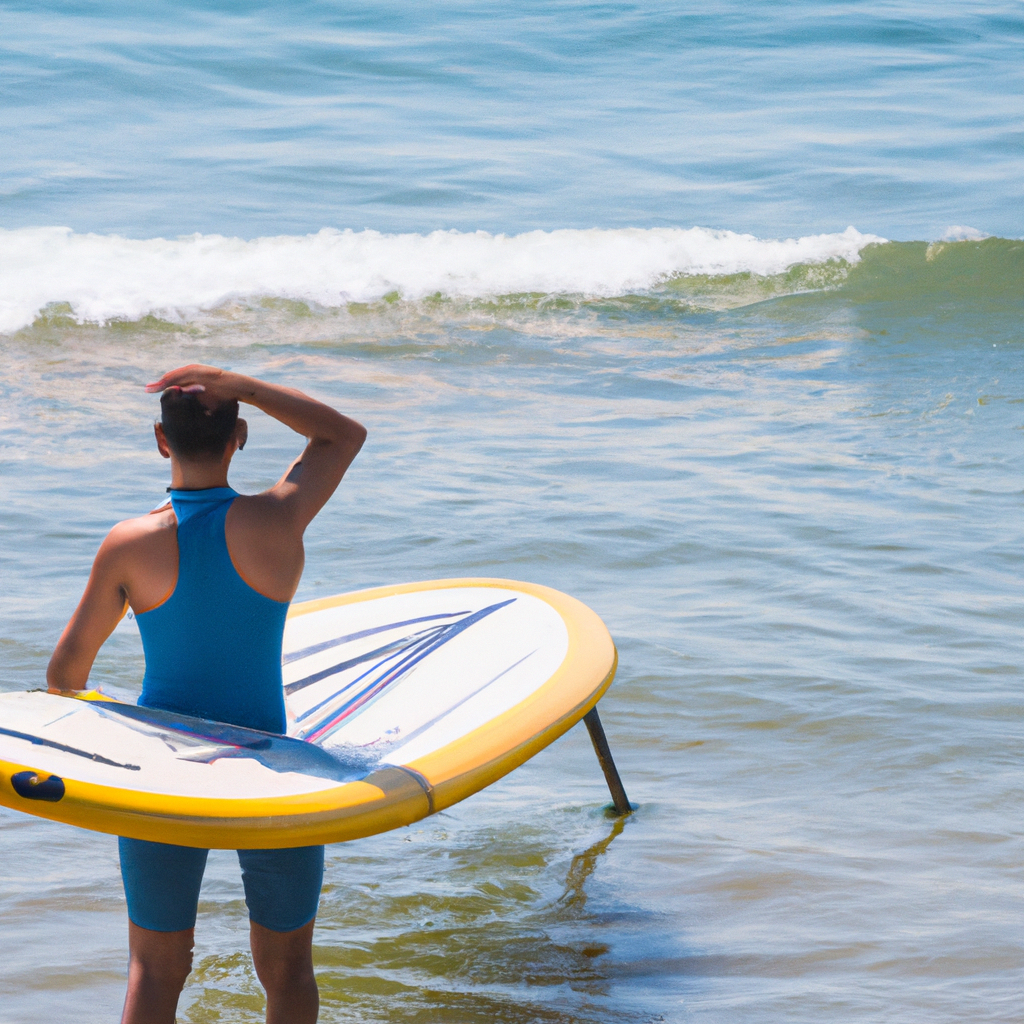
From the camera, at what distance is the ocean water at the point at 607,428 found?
9.27ft

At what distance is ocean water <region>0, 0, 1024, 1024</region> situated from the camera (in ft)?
9.27

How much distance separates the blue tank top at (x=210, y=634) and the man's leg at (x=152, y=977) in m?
0.37

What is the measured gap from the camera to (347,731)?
272 centimetres

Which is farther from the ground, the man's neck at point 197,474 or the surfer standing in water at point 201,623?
the man's neck at point 197,474

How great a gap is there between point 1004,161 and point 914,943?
13.1 metres

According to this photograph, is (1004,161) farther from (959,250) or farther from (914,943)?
(914,943)

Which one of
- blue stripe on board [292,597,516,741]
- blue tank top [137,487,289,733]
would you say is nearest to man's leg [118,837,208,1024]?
blue tank top [137,487,289,733]

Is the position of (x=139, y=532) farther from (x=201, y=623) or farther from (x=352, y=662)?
(x=352, y=662)

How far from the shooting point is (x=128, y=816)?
1906 millimetres

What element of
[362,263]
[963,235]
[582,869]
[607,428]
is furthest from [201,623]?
[963,235]

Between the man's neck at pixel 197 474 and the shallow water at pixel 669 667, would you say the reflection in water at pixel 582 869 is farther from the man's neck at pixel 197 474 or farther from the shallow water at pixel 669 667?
the man's neck at pixel 197 474

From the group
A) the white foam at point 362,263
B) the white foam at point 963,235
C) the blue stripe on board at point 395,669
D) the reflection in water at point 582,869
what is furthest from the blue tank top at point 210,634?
the white foam at point 963,235

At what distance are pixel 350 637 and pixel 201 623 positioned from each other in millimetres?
1182

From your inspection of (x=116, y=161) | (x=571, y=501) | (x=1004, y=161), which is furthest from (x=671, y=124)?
(x=571, y=501)
